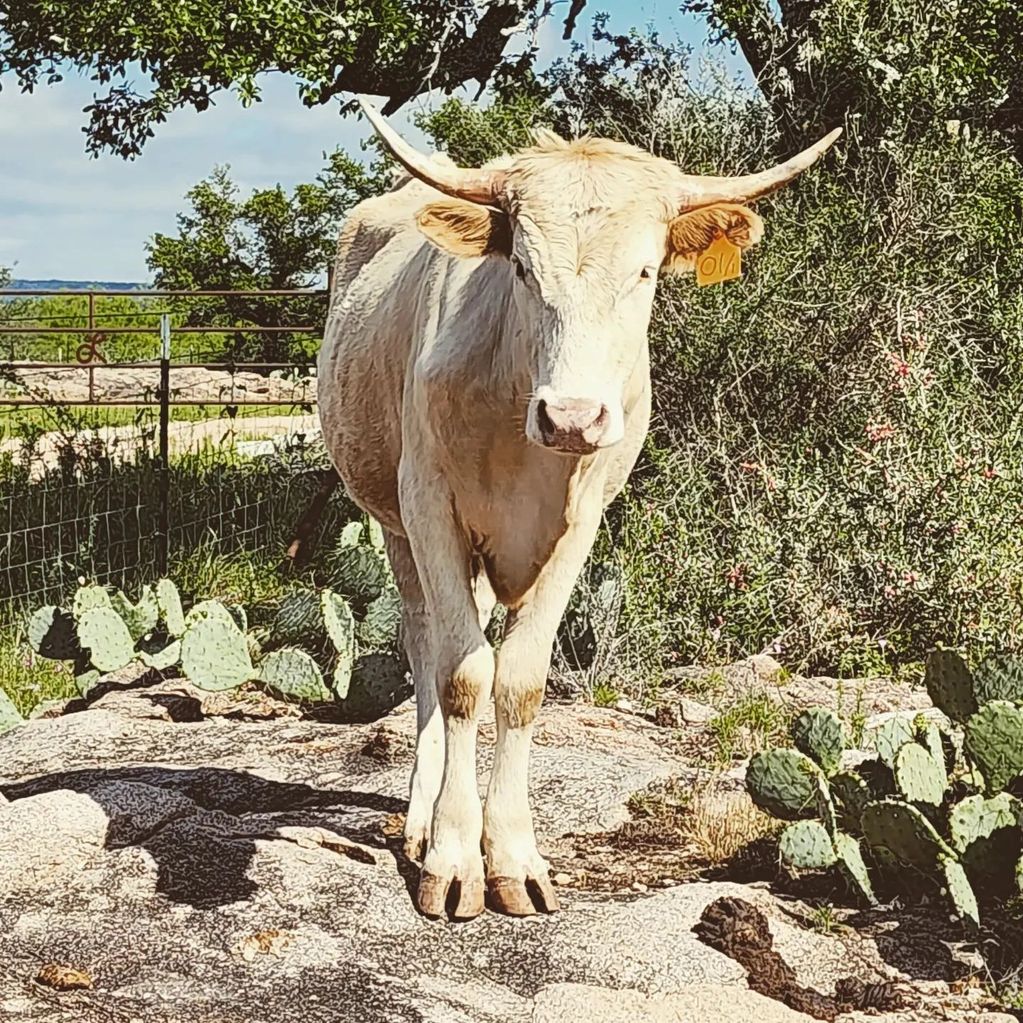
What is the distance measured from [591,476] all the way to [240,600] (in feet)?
18.6

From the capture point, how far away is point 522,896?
496 cm

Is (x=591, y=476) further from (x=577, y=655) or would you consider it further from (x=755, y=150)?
(x=755, y=150)

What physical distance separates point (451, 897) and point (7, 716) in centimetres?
335

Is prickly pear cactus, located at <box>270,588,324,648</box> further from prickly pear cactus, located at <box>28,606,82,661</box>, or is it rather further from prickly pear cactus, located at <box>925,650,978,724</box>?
prickly pear cactus, located at <box>925,650,978,724</box>

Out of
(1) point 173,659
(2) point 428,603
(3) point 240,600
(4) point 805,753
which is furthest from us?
(3) point 240,600

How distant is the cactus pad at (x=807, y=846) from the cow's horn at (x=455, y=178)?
2.17 meters

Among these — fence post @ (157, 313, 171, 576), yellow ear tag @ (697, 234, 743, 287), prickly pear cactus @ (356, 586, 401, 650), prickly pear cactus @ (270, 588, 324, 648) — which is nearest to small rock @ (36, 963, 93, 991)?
yellow ear tag @ (697, 234, 743, 287)

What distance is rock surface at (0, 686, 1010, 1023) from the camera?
443 centimetres

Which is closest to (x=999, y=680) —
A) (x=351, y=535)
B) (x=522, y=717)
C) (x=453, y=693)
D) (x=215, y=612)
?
(x=522, y=717)

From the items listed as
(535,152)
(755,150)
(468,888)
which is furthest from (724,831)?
(755,150)

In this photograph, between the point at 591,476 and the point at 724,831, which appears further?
the point at 724,831

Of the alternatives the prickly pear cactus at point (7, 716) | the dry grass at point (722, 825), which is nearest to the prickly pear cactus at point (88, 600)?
the prickly pear cactus at point (7, 716)

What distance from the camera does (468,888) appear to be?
489 cm

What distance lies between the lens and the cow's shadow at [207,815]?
5.18 metres
